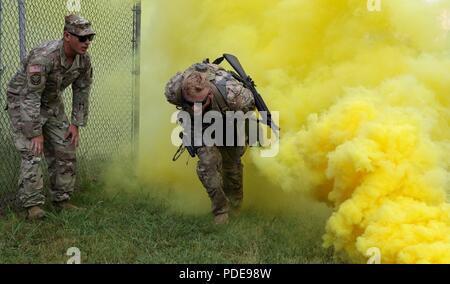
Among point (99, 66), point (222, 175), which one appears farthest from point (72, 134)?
point (99, 66)

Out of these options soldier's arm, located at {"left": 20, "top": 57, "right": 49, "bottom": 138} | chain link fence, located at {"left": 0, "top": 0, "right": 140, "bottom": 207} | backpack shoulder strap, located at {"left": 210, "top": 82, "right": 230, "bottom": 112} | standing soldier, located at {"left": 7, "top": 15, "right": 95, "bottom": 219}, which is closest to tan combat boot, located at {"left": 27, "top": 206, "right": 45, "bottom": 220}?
standing soldier, located at {"left": 7, "top": 15, "right": 95, "bottom": 219}

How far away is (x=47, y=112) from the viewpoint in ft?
Result: 18.1

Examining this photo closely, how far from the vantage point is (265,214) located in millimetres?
5738

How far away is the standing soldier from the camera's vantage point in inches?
205

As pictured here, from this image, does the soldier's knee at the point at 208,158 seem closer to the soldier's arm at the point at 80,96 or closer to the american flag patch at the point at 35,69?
the soldier's arm at the point at 80,96

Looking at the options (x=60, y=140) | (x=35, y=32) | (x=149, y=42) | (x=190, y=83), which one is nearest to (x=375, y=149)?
(x=190, y=83)

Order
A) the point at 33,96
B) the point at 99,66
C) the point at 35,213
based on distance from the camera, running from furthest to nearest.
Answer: the point at 99,66 → the point at 35,213 → the point at 33,96

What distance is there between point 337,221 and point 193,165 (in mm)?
2564

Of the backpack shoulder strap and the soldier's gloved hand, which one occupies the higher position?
the backpack shoulder strap

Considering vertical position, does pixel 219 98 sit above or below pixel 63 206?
above

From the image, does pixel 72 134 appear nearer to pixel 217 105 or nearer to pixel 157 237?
pixel 157 237

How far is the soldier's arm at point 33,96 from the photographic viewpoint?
5176 millimetres

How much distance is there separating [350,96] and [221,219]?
1613 millimetres

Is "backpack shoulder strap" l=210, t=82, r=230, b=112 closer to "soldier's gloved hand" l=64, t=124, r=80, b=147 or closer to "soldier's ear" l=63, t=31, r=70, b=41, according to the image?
"soldier's ear" l=63, t=31, r=70, b=41
